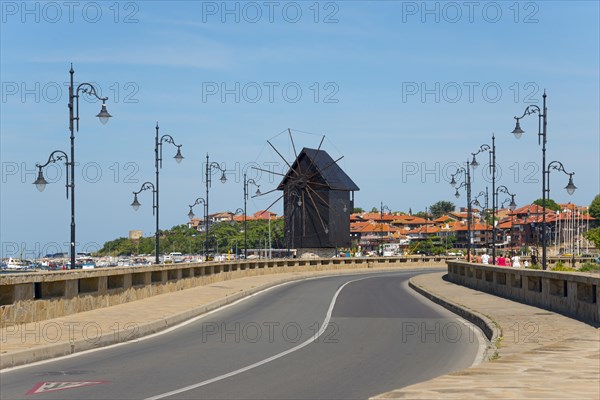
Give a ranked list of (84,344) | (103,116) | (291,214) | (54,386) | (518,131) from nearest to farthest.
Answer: (54,386) < (84,344) < (103,116) < (518,131) < (291,214)

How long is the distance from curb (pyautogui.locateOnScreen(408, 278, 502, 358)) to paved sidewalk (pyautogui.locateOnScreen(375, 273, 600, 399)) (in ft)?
0.38

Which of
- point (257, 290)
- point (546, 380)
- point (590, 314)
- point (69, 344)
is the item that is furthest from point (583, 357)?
point (257, 290)

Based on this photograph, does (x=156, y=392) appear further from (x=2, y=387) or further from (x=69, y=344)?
(x=69, y=344)

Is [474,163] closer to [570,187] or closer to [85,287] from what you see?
[570,187]

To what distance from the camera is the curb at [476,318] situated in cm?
1819

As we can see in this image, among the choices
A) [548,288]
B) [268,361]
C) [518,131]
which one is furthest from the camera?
[518,131]

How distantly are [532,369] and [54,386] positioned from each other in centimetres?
667

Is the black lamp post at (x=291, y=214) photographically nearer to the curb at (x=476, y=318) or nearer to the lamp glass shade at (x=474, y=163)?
the lamp glass shade at (x=474, y=163)

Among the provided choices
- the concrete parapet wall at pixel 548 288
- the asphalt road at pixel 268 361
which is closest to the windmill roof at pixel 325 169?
the concrete parapet wall at pixel 548 288

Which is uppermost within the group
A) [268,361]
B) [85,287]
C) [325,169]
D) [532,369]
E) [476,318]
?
[325,169]

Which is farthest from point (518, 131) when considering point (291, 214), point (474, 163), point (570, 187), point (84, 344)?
point (291, 214)

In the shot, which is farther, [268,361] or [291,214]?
[291,214]

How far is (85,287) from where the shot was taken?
2541cm

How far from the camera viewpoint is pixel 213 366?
14664 millimetres
